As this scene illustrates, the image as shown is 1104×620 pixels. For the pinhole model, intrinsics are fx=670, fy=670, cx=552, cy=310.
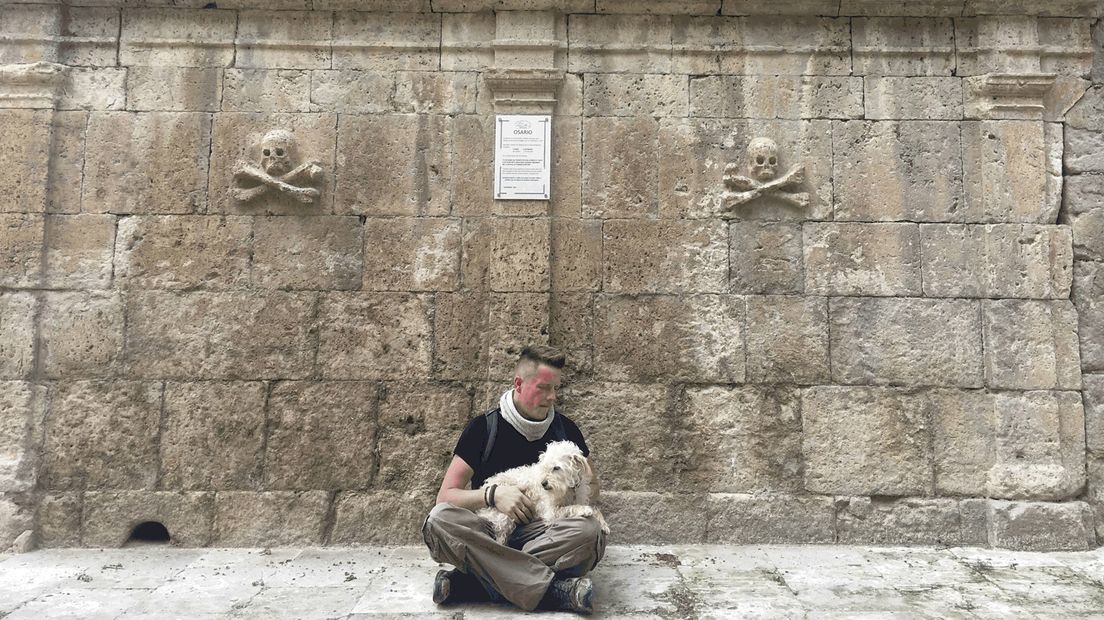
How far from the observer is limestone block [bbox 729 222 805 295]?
15.5ft

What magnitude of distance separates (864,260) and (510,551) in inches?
127

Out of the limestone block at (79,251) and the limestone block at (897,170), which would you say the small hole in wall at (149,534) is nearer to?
the limestone block at (79,251)

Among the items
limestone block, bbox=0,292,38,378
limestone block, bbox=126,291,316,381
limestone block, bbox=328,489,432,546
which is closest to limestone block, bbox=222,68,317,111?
limestone block, bbox=126,291,316,381

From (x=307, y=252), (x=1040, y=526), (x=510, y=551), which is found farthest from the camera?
(x=307, y=252)

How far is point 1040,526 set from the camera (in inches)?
173

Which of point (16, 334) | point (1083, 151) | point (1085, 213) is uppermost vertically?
point (1083, 151)

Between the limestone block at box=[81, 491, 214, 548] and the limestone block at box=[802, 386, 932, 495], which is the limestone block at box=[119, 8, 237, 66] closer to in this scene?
the limestone block at box=[81, 491, 214, 548]

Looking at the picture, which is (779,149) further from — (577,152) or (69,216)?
(69,216)

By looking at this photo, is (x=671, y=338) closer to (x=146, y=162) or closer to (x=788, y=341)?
(x=788, y=341)

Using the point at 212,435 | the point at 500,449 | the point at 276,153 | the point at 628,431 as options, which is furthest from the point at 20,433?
the point at 628,431

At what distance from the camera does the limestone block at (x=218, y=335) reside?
460 cm

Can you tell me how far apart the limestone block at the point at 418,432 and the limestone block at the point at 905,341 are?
2652 mm

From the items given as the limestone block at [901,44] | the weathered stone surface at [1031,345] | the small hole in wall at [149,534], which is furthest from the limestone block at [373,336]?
the weathered stone surface at [1031,345]

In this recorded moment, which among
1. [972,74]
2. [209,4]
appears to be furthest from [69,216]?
[972,74]
